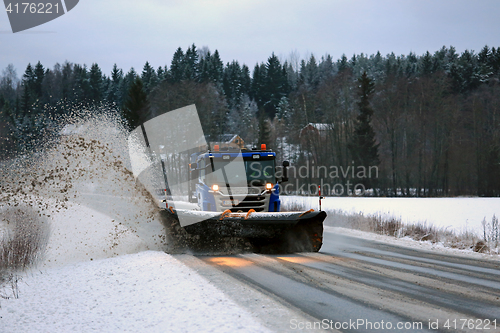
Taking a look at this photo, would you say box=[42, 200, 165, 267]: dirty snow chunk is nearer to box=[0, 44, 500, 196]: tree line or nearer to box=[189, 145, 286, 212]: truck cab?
box=[189, 145, 286, 212]: truck cab

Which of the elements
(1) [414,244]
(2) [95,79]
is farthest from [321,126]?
(2) [95,79]

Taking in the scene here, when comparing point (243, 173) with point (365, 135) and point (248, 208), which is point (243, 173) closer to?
point (248, 208)

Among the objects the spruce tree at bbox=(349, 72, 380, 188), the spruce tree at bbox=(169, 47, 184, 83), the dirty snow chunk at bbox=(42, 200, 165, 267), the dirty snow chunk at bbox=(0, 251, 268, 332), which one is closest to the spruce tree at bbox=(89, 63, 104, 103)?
the spruce tree at bbox=(169, 47, 184, 83)

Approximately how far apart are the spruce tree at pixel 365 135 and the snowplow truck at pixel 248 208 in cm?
3927

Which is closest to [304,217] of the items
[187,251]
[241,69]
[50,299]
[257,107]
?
[187,251]

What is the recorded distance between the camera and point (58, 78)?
79.5m

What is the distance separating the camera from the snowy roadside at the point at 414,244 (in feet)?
33.2

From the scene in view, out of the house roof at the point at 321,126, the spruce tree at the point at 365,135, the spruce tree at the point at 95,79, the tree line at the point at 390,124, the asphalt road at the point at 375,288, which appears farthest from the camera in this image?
the spruce tree at the point at 95,79

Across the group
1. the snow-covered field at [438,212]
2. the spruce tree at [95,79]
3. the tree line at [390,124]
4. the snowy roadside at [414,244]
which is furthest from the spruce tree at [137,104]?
the snowy roadside at [414,244]

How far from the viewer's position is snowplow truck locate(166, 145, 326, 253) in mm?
9695

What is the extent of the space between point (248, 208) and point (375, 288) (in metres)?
4.98

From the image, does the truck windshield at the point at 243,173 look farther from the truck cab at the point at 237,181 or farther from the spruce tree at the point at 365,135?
the spruce tree at the point at 365,135

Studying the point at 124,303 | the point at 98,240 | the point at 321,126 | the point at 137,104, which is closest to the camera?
the point at 124,303

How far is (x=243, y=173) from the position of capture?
37.6 ft
